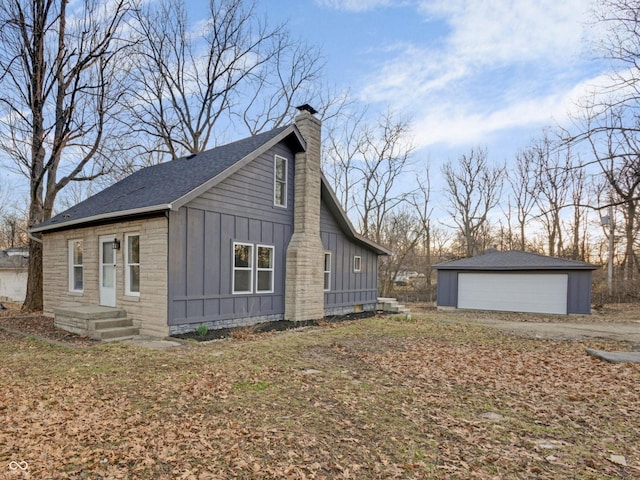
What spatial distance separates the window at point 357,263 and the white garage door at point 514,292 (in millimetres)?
7085

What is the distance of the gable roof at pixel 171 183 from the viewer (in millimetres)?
8648

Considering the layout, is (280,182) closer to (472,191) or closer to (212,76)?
(212,76)

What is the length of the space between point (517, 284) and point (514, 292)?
405 millimetres

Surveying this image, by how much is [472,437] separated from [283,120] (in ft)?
71.4

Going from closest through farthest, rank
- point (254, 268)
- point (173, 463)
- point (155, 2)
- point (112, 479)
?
point (112, 479)
point (173, 463)
point (254, 268)
point (155, 2)

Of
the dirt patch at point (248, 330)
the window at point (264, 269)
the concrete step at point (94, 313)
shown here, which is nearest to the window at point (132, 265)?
the concrete step at point (94, 313)

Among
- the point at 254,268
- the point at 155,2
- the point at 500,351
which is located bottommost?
the point at 500,351

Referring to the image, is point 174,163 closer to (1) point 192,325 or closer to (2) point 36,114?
(2) point 36,114

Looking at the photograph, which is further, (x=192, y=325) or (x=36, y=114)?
(x=36, y=114)

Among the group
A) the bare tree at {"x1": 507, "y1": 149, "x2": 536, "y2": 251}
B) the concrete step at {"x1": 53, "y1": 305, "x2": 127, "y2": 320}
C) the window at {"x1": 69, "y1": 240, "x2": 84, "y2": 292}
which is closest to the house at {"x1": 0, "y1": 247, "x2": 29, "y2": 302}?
the window at {"x1": 69, "y1": 240, "x2": 84, "y2": 292}

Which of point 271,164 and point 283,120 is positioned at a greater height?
point 283,120

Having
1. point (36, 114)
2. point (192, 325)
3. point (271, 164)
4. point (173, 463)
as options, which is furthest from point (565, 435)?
point (36, 114)

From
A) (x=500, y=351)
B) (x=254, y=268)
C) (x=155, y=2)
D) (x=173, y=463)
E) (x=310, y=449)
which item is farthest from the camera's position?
(x=155, y=2)

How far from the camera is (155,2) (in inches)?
762
